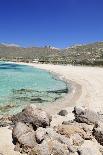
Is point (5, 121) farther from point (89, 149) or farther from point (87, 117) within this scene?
point (89, 149)

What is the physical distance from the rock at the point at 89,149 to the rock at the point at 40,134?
85.4 inches

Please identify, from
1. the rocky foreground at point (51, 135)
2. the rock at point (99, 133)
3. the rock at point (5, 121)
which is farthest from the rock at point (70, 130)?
the rock at point (5, 121)

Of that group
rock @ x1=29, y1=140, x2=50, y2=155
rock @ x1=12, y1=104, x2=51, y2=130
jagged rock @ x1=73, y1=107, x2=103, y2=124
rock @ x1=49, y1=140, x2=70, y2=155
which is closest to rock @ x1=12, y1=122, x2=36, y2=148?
rock @ x1=29, y1=140, x2=50, y2=155

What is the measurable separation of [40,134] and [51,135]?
0.62 meters

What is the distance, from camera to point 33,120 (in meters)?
18.4

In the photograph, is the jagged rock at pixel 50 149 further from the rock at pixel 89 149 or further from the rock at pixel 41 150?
the rock at pixel 89 149

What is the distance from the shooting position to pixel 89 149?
15656 millimetres

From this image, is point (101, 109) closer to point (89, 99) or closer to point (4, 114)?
point (89, 99)

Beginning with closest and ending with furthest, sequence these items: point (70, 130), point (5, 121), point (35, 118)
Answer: point (70, 130) → point (35, 118) → point (5, 121)

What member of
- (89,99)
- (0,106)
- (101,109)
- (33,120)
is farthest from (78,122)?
(89,99)

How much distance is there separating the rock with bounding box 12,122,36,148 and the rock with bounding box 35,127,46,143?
0.22 metres

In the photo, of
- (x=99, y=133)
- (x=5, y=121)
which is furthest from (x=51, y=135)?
(x=5, y=121)

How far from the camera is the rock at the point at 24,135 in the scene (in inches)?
632

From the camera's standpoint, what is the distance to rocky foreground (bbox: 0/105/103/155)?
15586 millimetres
